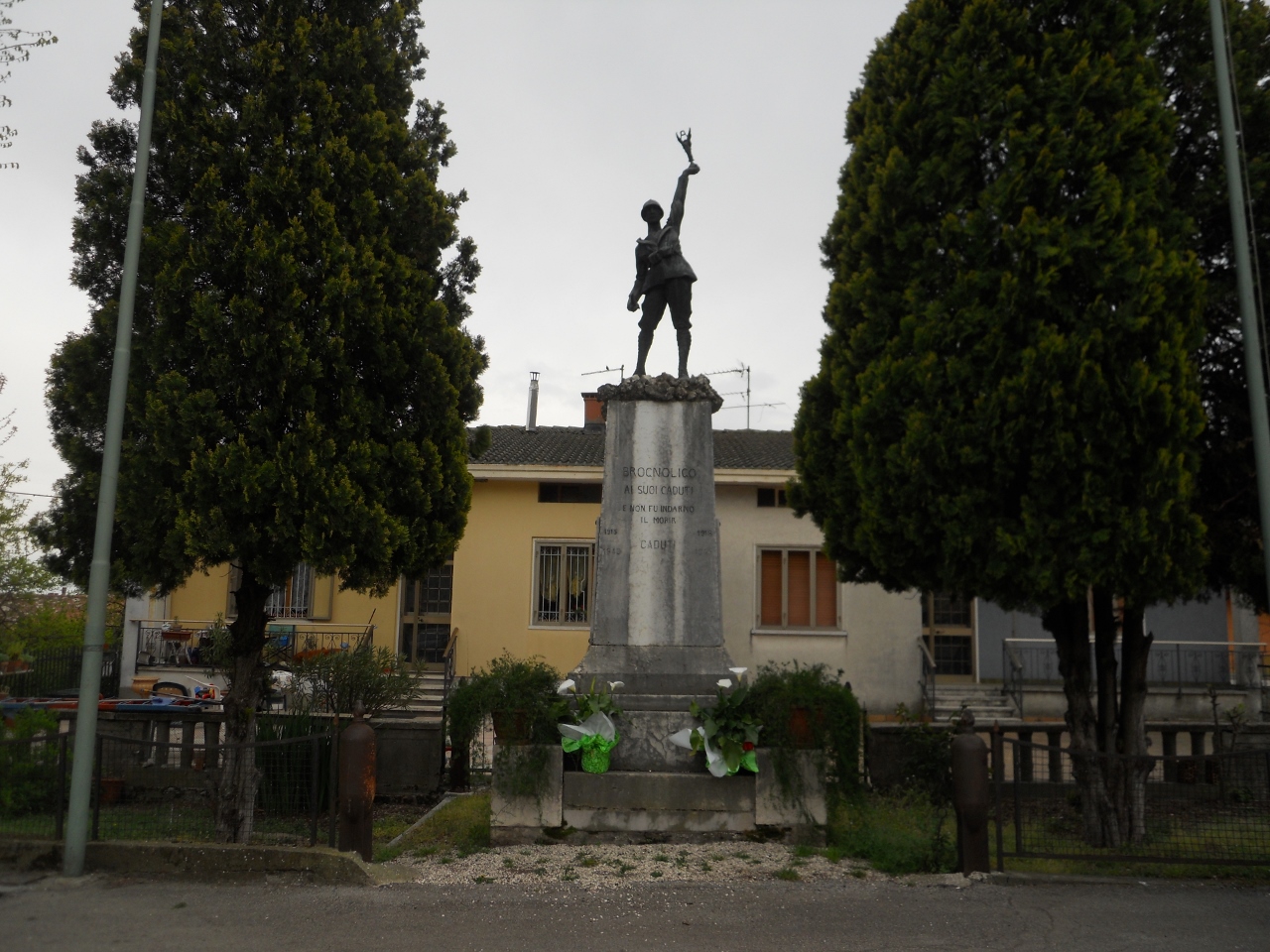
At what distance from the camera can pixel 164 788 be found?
9758 millimetres

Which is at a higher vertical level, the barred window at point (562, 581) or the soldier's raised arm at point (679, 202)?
the soldier's raised arm at point (679, 202)

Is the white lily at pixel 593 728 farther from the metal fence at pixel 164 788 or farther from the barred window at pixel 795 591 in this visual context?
the barred window at pixel 795 591

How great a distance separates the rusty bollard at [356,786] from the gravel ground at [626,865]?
0.34 meters

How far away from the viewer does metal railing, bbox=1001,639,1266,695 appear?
19.7m

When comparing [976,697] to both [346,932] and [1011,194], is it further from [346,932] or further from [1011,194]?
[346,932]

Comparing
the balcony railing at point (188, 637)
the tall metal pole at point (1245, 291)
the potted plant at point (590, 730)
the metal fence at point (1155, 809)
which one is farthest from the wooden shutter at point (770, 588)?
the tall metal pole at point (1245, 291)

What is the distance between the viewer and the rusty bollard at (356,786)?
7312 mm

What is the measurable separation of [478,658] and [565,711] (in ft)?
41.5

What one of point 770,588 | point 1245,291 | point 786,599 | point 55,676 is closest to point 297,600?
point 55,676

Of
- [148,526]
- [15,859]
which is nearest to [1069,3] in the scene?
[148,526]

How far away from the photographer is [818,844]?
26.9 feet

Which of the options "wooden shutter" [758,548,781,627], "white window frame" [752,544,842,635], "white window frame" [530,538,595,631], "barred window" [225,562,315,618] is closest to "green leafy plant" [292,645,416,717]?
"white window frame" [530,538,595,631]

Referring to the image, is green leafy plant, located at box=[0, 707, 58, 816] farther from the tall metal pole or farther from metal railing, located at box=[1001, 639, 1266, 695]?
metal railing, located at box=[1001, 639, 1266, 695]

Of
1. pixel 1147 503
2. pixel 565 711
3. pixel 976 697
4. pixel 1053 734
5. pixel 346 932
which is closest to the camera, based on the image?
pixel 346 932
